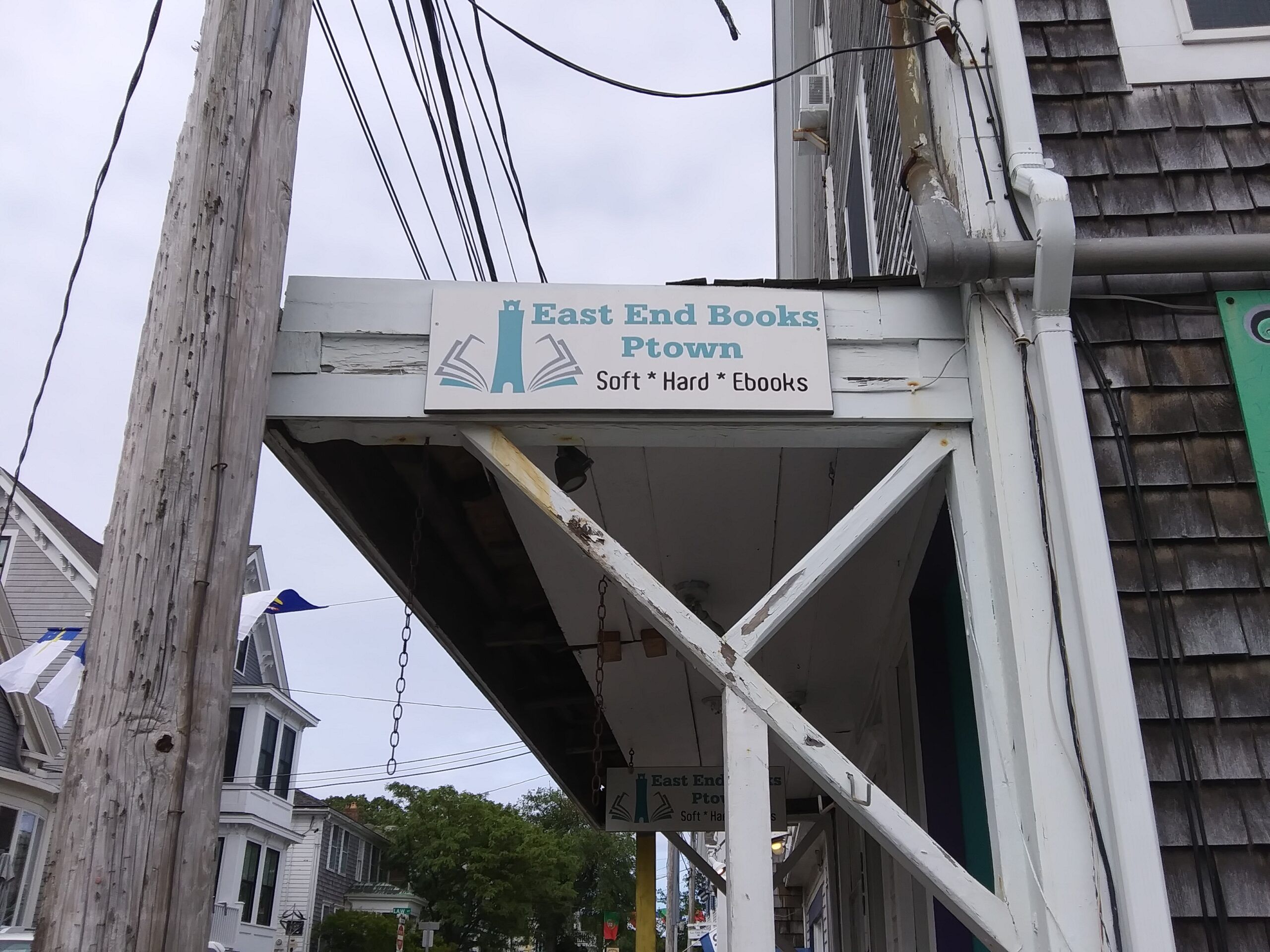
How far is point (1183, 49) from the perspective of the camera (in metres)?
3.60

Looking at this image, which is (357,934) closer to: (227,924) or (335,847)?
(335,847)

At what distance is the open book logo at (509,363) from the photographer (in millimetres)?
3160

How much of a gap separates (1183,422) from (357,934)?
24.1 m

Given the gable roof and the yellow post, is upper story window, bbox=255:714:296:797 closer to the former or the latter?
the gable roof

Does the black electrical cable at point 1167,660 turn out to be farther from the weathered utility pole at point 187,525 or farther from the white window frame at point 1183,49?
the weathered utility pole at point 187,525

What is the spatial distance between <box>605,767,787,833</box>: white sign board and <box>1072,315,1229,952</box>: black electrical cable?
13.3 feet

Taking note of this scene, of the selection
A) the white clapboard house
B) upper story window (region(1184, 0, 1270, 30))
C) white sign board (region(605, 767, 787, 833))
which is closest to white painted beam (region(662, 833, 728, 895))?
white sign board (region(605, 767, 787, 833))

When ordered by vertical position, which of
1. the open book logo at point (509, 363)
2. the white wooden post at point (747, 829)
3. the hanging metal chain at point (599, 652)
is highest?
the open book logo at point (509, 363)

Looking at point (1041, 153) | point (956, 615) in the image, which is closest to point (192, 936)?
point (956, 615)

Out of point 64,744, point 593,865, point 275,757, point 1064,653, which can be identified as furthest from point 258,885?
point 593,865

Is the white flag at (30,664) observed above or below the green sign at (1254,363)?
above

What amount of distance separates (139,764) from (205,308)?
1134 millimetres

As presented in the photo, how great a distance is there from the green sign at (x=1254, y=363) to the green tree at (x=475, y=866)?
27139 millimetres

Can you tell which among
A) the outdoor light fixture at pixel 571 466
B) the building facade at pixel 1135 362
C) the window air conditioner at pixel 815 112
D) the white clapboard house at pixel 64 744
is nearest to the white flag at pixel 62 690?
the white clapboard house at pixel 64 744
